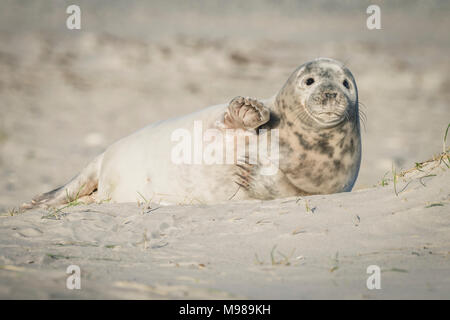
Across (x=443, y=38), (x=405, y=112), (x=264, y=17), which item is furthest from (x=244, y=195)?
(x=264, y=17)

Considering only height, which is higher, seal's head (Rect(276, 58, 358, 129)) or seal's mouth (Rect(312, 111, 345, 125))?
seal's head (Rect(276, 58, 358, 129))

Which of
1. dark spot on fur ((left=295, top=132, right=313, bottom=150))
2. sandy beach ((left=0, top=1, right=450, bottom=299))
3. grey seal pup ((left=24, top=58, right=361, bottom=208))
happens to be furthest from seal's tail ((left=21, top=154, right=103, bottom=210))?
dark spot on fur ((left=295, top=132, right=313, bottom=150))

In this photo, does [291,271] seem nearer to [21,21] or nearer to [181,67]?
[181,67]

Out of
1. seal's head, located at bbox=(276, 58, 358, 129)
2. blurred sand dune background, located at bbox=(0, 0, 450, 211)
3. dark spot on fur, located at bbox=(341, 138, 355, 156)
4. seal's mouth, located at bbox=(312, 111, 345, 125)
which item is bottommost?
dark spot on fur, located at bbox=(341, 138, 355, 156)

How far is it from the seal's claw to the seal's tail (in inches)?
66.0

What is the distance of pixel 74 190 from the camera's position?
516 centimetres

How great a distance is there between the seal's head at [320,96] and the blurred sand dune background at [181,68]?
208 centimetres

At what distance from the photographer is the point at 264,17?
876 inches

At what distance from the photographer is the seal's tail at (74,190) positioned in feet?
16.6

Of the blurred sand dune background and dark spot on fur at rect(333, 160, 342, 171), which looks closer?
dark spot on fur at rect(333, 160, 342, 171)

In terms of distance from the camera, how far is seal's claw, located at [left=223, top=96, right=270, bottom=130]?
4.16 metres

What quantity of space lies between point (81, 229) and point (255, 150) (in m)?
1.51

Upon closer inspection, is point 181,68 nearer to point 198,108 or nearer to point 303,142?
point 198,108

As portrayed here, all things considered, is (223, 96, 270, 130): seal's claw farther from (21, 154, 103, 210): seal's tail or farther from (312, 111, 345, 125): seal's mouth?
(21, 154, 103, 210): seal's tail
